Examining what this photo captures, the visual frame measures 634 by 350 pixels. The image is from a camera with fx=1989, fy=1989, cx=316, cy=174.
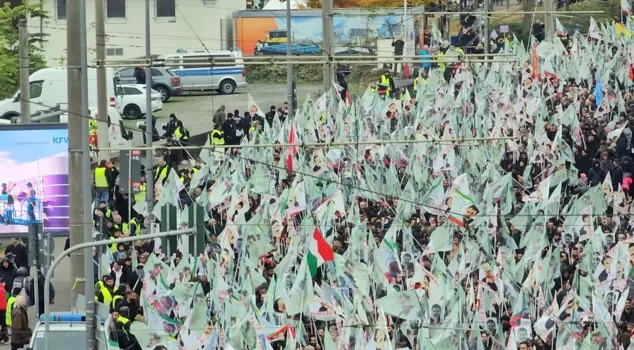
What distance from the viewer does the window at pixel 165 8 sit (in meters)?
70.8

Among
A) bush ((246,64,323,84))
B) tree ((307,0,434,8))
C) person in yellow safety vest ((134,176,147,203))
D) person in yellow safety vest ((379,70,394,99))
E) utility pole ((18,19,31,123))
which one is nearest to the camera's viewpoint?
person in yellow safety vest ((134,176,147,203))

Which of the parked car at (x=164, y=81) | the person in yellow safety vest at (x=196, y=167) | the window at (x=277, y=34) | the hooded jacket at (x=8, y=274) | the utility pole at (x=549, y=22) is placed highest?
the window at (x=277, y=34)

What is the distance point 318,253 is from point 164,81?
1353 inches

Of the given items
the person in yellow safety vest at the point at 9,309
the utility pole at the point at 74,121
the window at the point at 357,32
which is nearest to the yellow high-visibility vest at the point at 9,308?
the person in yellow safety vest at the point at 9,309

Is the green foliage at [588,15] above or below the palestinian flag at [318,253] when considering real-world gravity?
above

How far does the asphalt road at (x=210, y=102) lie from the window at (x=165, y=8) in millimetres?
5924

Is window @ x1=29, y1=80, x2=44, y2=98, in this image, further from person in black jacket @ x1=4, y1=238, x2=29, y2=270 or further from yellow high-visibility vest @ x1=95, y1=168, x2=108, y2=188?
person in black jacket @ x1=4, y1=238, x2=29, y2=270

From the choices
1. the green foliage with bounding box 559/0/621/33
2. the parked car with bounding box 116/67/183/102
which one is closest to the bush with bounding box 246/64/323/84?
the parked car with bounding box 116/67/183/102

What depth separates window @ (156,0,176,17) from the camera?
70812mm

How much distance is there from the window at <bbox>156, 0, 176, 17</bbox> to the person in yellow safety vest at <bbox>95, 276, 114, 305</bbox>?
142 ft

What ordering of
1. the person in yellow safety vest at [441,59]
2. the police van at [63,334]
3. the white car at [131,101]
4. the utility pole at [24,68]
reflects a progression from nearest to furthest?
the police van at [63,334]
the person in yellow safety vest at [441,59]
the utility pole at [24,68]
the white car at [131,101]

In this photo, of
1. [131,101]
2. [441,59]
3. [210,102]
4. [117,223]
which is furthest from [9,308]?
[210,102]

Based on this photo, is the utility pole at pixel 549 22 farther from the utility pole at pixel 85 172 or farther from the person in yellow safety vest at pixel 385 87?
the utility pole at pixel 85 172

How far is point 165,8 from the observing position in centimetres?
7100
